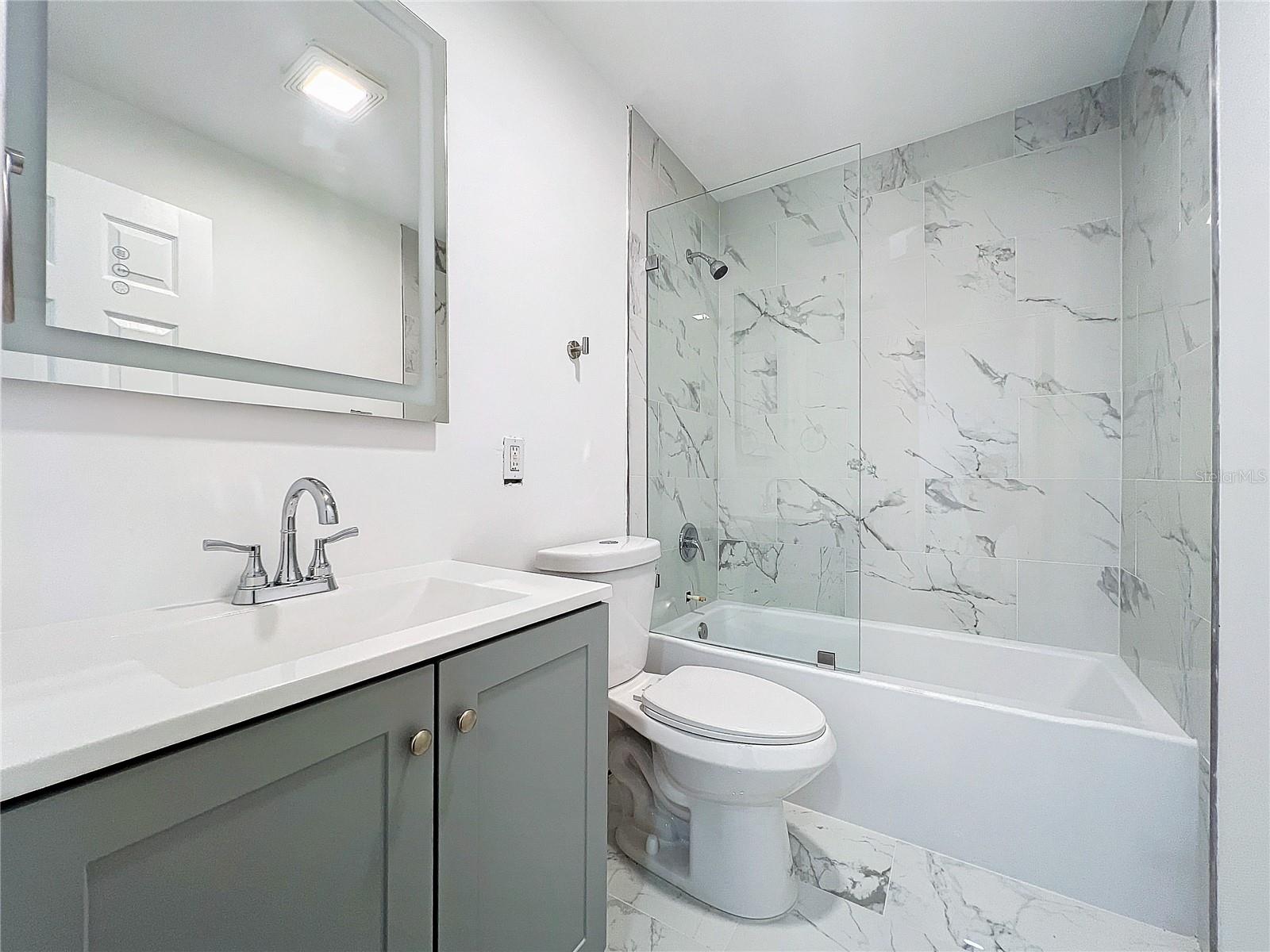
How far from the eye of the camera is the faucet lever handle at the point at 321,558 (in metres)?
0.97

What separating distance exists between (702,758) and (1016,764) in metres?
0.85

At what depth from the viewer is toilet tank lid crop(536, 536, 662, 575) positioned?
145 centimetres

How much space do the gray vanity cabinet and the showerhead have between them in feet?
5.10

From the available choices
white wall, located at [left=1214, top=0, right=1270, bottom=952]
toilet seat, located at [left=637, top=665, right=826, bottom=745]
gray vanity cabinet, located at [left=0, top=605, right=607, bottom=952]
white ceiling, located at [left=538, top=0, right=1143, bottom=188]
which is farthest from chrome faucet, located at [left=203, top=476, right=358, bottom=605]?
white wall, located at [left=1214, top=0, right=1270, bottom=952]

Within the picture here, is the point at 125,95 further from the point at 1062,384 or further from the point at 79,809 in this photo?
the point at 1062,384

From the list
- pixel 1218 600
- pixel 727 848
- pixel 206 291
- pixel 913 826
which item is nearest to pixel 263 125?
pixel 206 291

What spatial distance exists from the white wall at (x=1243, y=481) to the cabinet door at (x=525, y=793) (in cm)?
122

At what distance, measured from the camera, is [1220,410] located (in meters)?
1.20

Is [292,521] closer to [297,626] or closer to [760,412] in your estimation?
[297,626]

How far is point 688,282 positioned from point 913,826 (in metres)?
1.91

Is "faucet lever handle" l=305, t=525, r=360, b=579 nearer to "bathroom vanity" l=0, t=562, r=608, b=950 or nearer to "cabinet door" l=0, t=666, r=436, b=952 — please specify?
"bathroom vanity" l=0, t=562, r=608, b=950

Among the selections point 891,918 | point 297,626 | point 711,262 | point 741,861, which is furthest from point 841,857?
point 711,262

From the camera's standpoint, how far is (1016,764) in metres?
1.47

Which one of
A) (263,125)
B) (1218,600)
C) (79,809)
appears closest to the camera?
(79,809)
